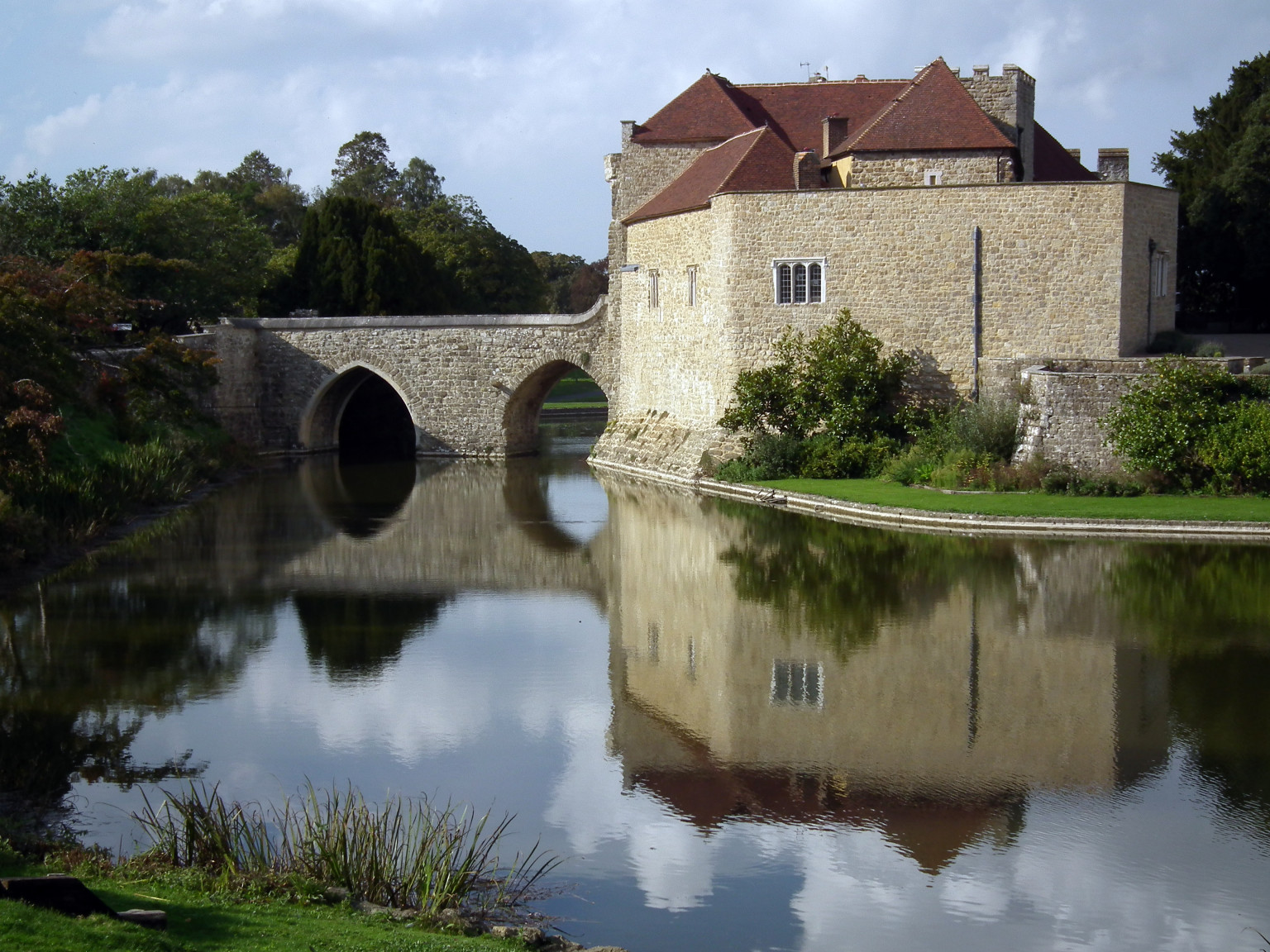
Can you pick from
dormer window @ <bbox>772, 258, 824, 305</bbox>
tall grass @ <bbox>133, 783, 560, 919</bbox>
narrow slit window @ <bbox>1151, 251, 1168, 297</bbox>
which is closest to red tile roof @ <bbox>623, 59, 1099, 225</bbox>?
dormer window @ <bbox>772, 258, 824, 305</bbox>

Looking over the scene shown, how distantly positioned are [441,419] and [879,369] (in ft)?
54.0

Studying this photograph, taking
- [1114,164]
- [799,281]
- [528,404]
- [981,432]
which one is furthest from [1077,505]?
[528,404]

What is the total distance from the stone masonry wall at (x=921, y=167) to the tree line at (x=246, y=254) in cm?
1614

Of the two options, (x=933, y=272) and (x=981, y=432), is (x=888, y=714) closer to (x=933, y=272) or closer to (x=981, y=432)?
(x=981, y=432)

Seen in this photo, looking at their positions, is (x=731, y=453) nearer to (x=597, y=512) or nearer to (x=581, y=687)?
(x=597, y=512)

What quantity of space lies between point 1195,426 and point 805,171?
1080 cm

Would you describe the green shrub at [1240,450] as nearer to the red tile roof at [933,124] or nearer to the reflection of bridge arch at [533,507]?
the red tile roof at [933,124]

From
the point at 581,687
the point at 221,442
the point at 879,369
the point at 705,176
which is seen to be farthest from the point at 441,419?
the point at 581,687

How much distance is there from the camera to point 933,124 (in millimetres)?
30797

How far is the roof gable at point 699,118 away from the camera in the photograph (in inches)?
1435

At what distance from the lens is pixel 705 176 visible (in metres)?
33.9

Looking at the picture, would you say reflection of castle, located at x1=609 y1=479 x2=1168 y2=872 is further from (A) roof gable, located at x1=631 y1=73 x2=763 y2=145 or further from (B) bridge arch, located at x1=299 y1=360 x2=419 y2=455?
(B) bridge arch, located at x1=299 y1=360 x2=419 y2=455

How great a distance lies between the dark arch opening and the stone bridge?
115 inches

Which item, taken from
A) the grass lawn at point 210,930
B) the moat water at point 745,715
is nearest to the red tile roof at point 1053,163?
the moat water at point 745,715
